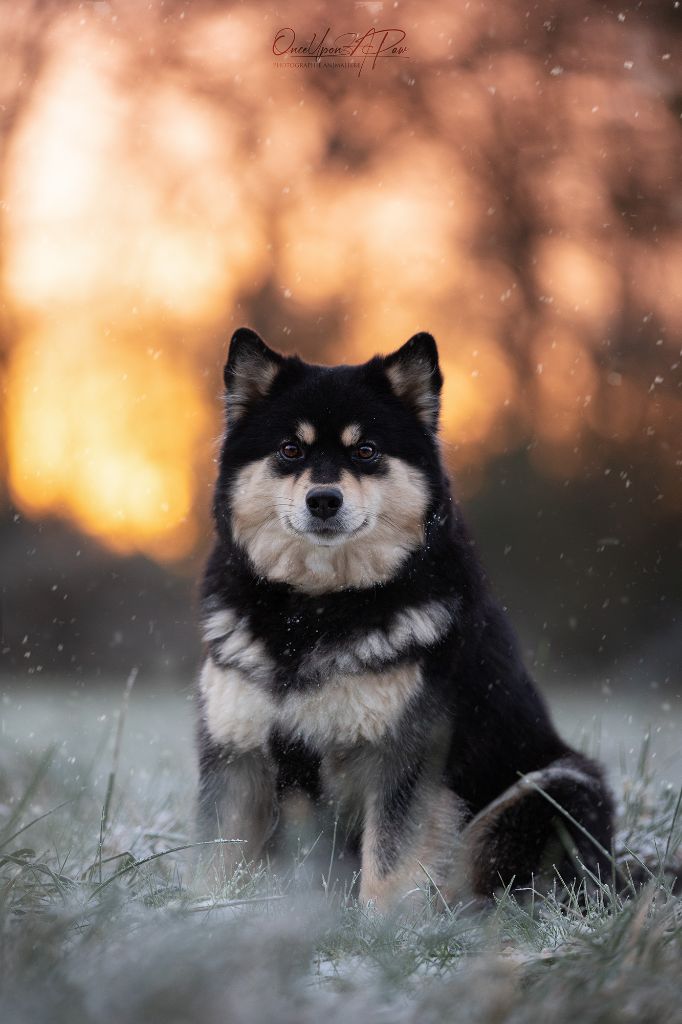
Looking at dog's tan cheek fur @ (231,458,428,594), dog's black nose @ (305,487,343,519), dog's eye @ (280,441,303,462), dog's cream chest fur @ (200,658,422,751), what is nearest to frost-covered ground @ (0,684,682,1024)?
dog's cream chest fur @ (200,658,422,751)

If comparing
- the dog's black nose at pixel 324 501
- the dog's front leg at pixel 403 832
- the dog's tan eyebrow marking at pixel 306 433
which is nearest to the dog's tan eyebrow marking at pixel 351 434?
the dog's tan eyebrow marking at pixel 306 433

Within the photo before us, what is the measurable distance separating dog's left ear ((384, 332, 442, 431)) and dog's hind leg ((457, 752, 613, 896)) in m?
1.43

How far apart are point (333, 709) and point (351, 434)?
102 centimetres

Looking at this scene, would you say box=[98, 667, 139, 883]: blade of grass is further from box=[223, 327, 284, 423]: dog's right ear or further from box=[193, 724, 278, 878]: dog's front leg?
box=[223, 327, 284, 423]: dog's right ear

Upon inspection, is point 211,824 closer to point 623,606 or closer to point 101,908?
point 101,908

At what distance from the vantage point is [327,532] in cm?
352

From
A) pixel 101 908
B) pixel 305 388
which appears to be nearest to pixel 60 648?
pixel 305 388

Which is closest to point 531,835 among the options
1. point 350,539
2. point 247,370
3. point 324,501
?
point 350,539

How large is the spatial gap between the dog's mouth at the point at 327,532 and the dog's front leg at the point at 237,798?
0.78 metres

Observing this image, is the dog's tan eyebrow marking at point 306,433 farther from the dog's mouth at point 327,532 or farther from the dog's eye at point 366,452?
the dog's mouth at point 327,532

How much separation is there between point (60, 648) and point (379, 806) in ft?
25.5

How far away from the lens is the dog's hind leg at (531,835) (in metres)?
3.48

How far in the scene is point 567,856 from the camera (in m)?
3.50

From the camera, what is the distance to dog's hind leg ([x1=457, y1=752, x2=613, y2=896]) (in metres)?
3.48
